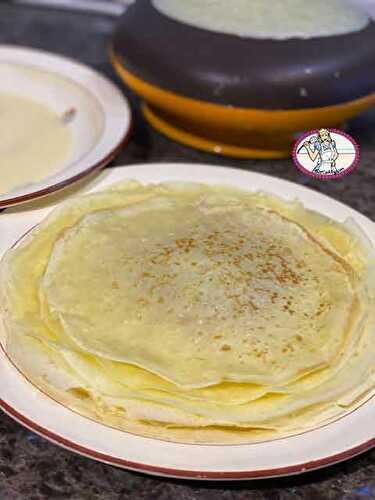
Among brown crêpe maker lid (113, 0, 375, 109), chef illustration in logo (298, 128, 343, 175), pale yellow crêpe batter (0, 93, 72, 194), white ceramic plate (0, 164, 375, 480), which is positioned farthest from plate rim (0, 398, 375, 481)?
brown crêpe maker lid (113, 0, 375, 109)

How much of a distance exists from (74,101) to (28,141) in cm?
19

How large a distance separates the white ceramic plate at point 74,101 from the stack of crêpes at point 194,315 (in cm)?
12

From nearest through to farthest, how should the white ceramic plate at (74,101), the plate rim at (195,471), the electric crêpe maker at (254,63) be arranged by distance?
the plate rim at (195,471)
the white ceramic plate at (74,101)
the electric crêpe maker at (254,63)

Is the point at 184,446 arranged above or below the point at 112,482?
above

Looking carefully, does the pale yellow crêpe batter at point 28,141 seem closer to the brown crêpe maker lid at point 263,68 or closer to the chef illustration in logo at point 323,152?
the brown crêpe maker lid at point 263,68

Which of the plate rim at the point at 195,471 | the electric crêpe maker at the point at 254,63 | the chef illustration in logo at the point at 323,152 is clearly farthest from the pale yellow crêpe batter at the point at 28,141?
the plate rim at the point at 195,471

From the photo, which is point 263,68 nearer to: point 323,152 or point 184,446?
point 323,152

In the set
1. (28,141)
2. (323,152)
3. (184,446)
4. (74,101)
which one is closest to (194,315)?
(184,446)

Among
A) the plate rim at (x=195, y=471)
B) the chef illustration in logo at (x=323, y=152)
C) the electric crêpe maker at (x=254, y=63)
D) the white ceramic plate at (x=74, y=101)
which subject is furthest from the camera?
the electric crêpe maker at (x=254, y=63)

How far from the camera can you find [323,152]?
108 cm

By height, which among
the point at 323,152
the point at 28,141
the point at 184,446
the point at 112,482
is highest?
the point at 323,152

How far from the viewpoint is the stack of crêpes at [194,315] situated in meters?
0.79

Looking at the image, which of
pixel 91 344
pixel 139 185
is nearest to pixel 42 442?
pixel 91 344

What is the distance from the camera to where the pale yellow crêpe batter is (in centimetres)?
137
